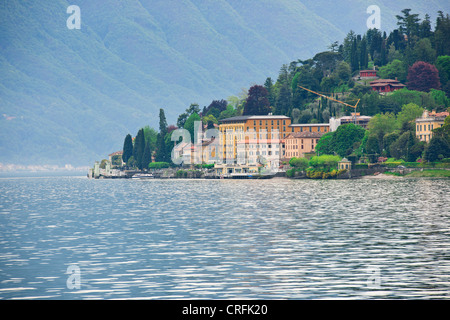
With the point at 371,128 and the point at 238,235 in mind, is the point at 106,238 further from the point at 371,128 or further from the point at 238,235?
the point at 371,128

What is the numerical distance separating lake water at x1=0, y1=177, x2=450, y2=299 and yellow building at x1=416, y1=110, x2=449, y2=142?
94.4 meters

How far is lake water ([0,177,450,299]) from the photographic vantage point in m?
27.5

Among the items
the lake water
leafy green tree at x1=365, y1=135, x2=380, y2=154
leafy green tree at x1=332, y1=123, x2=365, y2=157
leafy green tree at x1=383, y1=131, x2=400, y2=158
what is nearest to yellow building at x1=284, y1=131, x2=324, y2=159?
leafy green tree at x1=332, y1=123, x2=365, y2=157

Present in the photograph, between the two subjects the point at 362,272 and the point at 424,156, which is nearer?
the point at 362,272

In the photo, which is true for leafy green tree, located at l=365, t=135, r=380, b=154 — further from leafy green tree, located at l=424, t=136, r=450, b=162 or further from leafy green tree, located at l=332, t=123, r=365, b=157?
leafy green tree, located at l=424, t=136, r=450, b=162

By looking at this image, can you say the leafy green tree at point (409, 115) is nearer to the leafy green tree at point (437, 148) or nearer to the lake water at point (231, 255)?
the leafy green tree at point (437, 148)

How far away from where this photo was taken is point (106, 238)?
45.1 m

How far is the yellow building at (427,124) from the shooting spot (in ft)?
508

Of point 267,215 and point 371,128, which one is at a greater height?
point 371,128

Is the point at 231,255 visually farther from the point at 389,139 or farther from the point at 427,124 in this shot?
the point at 427,124
